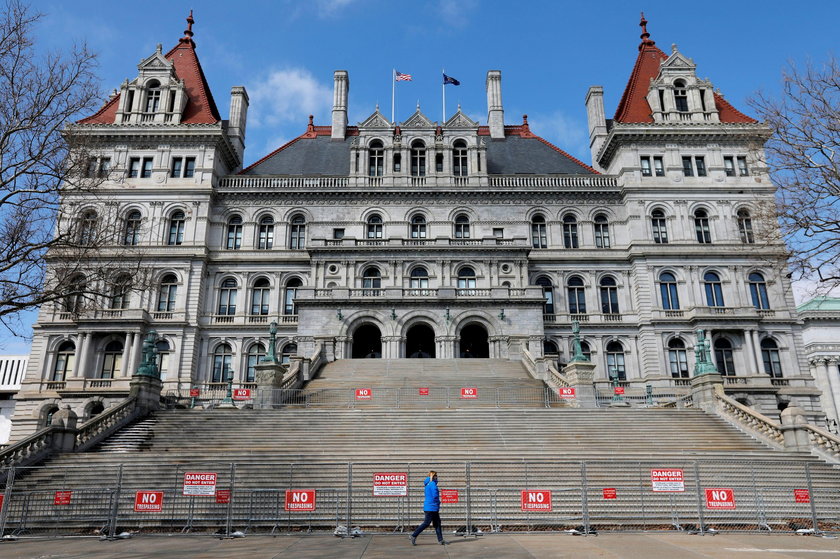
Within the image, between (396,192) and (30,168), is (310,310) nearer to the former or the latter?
(396,192)

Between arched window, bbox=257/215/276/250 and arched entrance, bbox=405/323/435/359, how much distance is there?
11870mm

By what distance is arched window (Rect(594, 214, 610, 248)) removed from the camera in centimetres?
4266

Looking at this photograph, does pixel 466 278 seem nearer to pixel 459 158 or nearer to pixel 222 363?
pixel 459 158

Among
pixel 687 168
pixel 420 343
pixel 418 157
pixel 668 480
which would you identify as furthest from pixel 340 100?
pixel 668 480

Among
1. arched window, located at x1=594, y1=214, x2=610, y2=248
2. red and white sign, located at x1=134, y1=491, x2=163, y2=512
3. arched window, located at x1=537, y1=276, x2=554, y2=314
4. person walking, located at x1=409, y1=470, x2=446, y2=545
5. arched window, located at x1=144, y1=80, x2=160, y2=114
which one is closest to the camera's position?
person walking, located at x1=409, y1=470, x2=446, y2=545

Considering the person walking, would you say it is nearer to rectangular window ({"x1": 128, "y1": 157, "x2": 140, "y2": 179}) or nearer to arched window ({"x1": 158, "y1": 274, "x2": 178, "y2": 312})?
arched window ({"x1": 158, "y1": 274, "x2": 178, "y2": 312})

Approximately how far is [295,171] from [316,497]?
115ft

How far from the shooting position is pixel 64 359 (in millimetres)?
38094

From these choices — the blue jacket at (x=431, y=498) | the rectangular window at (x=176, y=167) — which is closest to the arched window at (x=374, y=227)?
the rectangular window at (x=176, y=167)

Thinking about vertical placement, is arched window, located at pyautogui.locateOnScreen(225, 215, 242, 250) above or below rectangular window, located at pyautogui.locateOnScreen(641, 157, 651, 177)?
below

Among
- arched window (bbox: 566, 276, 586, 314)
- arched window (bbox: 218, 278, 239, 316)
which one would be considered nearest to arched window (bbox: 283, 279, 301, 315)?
arched window (bbox: 218, 278, 239, 316)

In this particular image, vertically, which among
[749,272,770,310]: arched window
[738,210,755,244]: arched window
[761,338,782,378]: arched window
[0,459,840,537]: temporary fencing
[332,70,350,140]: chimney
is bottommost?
[0,459,840,537]: temporary fencing

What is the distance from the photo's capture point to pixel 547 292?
135 ft

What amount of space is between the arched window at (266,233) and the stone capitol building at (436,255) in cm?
10
